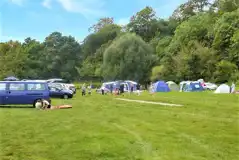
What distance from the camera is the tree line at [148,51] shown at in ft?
186

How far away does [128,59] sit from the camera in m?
63.2

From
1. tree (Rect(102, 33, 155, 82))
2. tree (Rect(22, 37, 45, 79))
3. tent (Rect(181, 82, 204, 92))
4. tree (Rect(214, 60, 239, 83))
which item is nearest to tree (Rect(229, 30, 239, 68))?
tree (Rect(214, 60, 239, 83))

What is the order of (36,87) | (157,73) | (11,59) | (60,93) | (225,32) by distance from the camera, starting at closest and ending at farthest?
(36,87), (60,93), (225,32), (157,73), (11,59)

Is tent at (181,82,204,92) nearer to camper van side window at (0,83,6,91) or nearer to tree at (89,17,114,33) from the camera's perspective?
camper van side window at (0,83,6,91)

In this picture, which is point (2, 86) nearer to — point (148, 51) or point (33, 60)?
point (148, 51)

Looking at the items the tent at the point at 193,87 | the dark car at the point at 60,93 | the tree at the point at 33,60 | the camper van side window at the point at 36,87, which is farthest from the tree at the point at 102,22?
the camper van side window at the point at 36,87

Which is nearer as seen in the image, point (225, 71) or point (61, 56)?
point (225, 71)

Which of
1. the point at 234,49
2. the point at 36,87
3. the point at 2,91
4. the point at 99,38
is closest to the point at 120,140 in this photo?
A: the point at 36,87

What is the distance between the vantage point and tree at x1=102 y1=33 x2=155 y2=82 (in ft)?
208

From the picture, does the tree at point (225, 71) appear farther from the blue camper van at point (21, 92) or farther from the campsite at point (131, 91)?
the blue camper van at point (21, 92)

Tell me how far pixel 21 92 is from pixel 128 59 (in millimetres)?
44635

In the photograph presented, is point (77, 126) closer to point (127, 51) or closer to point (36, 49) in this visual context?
point (127, 51)

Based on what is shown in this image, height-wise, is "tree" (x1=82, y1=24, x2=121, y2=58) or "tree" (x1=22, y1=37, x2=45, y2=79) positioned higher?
"tree" (x1=82, y1=24, x2=121, y2=58)

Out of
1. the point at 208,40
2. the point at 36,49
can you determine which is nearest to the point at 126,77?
the point at 208,40
